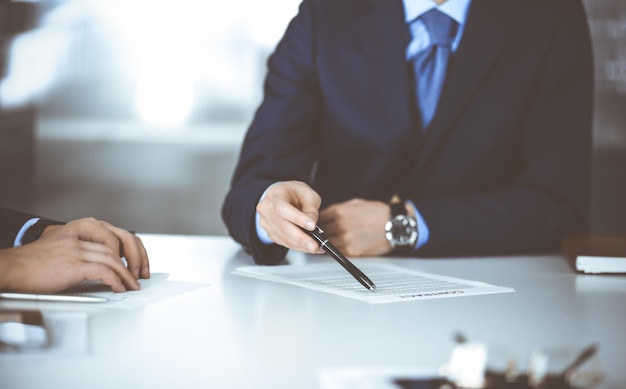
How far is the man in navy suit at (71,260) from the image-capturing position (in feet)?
2.81

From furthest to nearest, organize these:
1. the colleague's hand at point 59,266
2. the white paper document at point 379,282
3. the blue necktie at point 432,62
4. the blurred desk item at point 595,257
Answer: the blue necktie at point 432,62 < the blurred desk item at point 595,257 < the white paper document at point 379,282 < the colleague's hand at point 59,266

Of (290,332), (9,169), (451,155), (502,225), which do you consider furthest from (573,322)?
(9,169)

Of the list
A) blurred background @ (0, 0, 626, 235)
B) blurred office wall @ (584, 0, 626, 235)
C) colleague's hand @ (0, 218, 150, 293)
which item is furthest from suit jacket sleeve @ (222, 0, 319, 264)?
blurred office wall @ (584, 0, 626, 235)

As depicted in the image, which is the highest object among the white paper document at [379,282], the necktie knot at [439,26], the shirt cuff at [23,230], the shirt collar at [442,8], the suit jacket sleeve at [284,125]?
the shirt collar at [442,8]

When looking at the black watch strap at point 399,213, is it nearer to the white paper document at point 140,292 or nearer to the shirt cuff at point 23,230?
the white paper document at point 140,292

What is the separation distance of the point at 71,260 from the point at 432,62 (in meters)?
1.07

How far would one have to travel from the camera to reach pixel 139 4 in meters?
3.45

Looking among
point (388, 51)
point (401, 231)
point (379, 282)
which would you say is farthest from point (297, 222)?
point (388, 51)

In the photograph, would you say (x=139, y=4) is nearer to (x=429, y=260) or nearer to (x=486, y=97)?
(x=486, y=97)

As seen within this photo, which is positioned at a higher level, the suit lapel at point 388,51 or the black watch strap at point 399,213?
the suit lapel at point 388,51

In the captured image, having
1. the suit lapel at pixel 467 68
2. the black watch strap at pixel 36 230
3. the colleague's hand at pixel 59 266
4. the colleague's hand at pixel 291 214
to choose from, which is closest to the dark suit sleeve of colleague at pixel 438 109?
the suit lapel at pixel 467 68

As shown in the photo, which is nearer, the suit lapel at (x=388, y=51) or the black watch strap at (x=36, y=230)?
the black watch strap at (x=36, y=230)

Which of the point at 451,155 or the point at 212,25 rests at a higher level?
the point at 212,25

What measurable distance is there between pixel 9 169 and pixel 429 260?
2.98m
